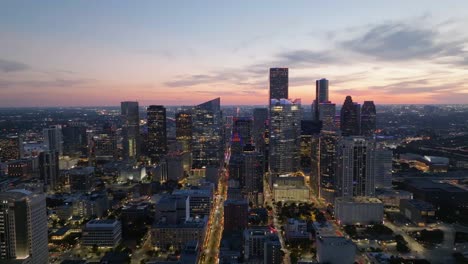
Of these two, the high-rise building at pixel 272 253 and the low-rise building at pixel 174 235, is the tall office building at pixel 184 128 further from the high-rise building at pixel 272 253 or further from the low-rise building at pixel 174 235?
the high-rise building at pixel 272 253

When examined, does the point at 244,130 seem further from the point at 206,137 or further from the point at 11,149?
the point at 11,149

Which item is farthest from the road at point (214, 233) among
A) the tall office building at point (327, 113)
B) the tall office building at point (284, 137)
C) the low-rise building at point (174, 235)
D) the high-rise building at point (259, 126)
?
the tall office building at point (327, 113)

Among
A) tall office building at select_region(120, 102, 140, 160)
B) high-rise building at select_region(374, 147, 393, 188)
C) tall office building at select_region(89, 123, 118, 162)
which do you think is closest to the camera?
high-rise building at select_region(374, 147, 393, 188)

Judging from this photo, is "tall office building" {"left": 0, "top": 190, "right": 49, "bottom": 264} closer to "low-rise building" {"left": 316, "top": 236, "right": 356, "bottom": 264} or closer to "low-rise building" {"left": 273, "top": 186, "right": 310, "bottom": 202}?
"low-rise building" {"left": 316, "top": 236, "right": 356, "bottom": 264}

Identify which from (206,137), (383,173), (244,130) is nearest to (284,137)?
(244,130)

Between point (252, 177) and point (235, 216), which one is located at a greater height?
point (252, 177)

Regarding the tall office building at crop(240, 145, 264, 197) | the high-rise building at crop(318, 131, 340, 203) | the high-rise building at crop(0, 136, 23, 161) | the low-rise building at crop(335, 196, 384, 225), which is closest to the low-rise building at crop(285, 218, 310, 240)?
the low-rise building at crop(335, 196, 384, 225)
